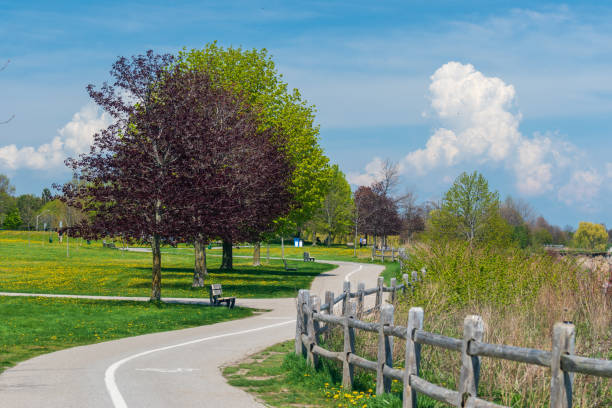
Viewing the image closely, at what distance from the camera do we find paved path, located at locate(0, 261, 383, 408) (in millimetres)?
10219

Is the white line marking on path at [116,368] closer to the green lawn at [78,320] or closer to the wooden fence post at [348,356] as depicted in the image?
the green lawn at [78,320]

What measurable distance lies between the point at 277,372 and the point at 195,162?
15.7m

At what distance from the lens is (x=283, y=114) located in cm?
4784

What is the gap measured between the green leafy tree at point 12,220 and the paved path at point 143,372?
14534 centimetres

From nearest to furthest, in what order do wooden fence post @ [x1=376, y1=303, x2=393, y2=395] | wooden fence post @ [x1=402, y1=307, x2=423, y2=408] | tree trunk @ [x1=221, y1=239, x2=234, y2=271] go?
1. wooden fence post @ [x1=402, y1=307, x2=423, y2=408]
2. wooden fence post @ [x1=376, y1=303, x2=393, y2=395]
3. tree trunk @ [x1=221, y1=239, x2=234, y2=271]

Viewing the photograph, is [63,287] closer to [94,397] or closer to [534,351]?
[94,397]

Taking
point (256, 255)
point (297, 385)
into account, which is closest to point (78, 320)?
point (297, 385)

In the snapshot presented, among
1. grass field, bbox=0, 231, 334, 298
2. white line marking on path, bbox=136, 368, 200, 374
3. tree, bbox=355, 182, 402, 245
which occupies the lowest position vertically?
grass field, bbox=0, 231, 334, 298

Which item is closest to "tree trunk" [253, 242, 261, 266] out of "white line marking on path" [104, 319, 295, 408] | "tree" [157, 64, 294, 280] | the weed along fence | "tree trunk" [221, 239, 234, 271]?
"tree trunk" [221, 239, 234, 271]

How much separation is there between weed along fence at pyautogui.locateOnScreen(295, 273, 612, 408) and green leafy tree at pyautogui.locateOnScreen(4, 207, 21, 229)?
15350cm

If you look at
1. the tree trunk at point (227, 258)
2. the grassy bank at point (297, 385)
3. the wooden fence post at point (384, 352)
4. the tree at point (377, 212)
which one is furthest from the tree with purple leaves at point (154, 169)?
the tree at point (377, 212)

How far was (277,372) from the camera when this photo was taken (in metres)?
13.1

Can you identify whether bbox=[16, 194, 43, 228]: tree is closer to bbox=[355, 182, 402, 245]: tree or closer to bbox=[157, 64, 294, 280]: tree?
bbox=[355, 182, 402, 245]: tree

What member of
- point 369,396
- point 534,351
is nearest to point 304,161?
point 369,396
